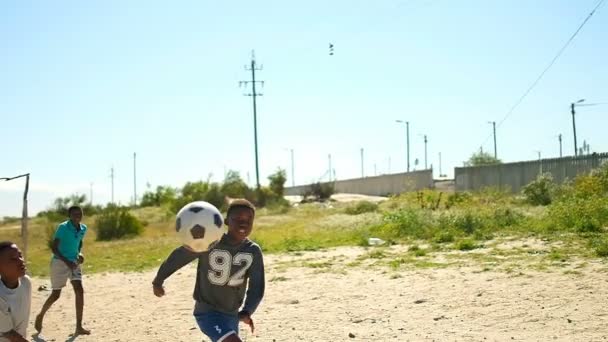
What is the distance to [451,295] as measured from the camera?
10.9 metres

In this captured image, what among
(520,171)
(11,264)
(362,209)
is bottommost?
(362,209)

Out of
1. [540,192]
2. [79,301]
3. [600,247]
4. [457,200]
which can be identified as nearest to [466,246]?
[600,247]

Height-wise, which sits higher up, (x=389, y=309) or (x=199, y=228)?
(x=199, y=228)

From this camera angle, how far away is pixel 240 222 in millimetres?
5289

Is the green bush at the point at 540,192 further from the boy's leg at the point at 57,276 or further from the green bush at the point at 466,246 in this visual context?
the boy's leg at the point at 57,276

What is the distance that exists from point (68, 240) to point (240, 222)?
16.8 feet

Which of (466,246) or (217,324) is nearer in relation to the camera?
(217,324)

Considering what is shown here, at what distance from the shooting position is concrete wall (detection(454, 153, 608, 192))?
123ft

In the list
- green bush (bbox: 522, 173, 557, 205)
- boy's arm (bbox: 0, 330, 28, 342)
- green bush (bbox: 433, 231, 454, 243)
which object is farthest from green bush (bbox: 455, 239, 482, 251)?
green bush (bbox: 522, 173, 557, 205)

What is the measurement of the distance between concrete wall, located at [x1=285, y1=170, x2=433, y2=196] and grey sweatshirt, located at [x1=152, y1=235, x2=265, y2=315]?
170 feet

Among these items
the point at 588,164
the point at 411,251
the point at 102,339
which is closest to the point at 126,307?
the point at 102,339

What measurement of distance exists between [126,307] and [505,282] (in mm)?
6236

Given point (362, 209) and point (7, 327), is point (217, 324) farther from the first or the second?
point (362, 209)

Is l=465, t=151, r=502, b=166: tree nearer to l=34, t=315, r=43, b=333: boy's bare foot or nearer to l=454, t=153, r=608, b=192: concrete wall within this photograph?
l=454, t=153, r=608, b=192: concrete wall
